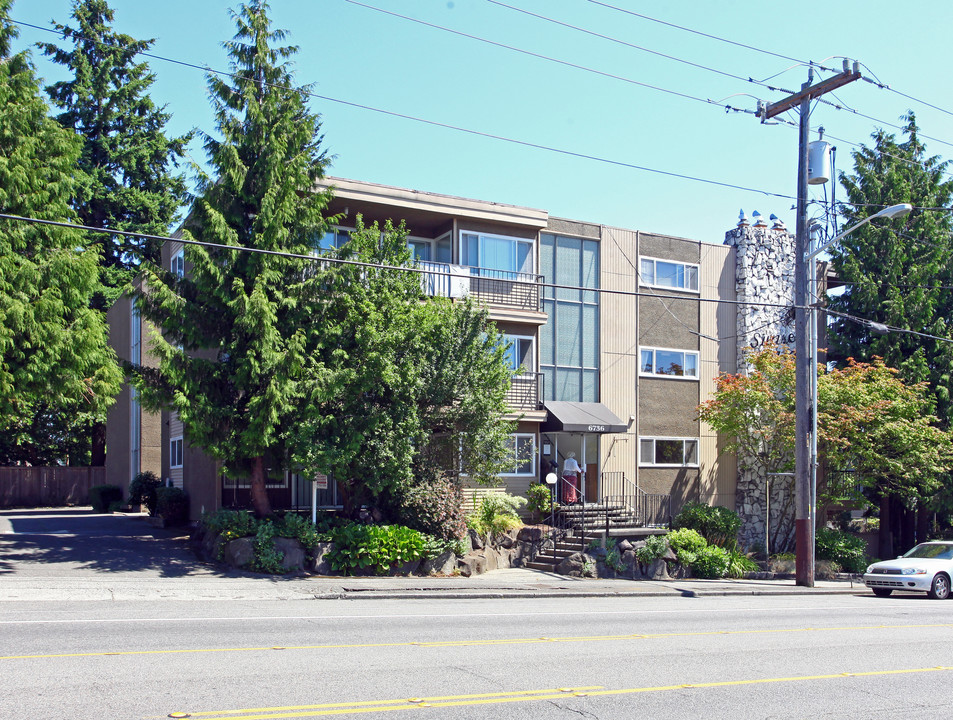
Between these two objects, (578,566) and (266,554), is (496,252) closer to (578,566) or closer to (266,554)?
(578,566)

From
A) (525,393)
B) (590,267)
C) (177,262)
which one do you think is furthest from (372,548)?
(177,262)

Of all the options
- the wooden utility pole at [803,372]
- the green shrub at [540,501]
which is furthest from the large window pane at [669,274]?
the green shrub at [540,501]

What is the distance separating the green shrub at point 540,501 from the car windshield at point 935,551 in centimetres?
931

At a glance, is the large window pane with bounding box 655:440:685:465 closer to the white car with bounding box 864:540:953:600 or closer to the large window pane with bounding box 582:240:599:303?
the large window pane with bounding box 582:240:599:303

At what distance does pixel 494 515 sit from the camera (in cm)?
2289

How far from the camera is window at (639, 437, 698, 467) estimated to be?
2833cm

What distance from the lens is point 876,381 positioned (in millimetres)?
26531

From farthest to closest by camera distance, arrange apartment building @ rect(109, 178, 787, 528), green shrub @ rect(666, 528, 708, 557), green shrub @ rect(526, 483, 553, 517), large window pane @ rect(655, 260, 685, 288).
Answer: large window pane @ rect(655, 260, 685, 288) < apartment building @ rect(109, 178, 787, 528) < green shrub @ rect(526, 483, 553, 517) < green shrub @ rect(666, 528, 708, 557)

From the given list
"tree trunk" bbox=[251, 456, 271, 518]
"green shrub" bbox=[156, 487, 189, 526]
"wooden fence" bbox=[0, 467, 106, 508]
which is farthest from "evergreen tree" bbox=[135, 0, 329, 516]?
"wooden fence" bbox=[0, 467, 106, 508]

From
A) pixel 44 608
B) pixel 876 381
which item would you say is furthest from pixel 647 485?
pixel 44 608

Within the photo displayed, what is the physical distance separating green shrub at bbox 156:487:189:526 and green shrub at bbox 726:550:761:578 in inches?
612

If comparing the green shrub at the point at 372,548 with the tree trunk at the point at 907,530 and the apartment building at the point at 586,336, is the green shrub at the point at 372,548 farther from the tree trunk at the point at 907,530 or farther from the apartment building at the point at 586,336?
the tree trunk at the point at 907,530

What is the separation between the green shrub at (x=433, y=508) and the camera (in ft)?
65.0

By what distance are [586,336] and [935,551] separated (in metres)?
11.2
